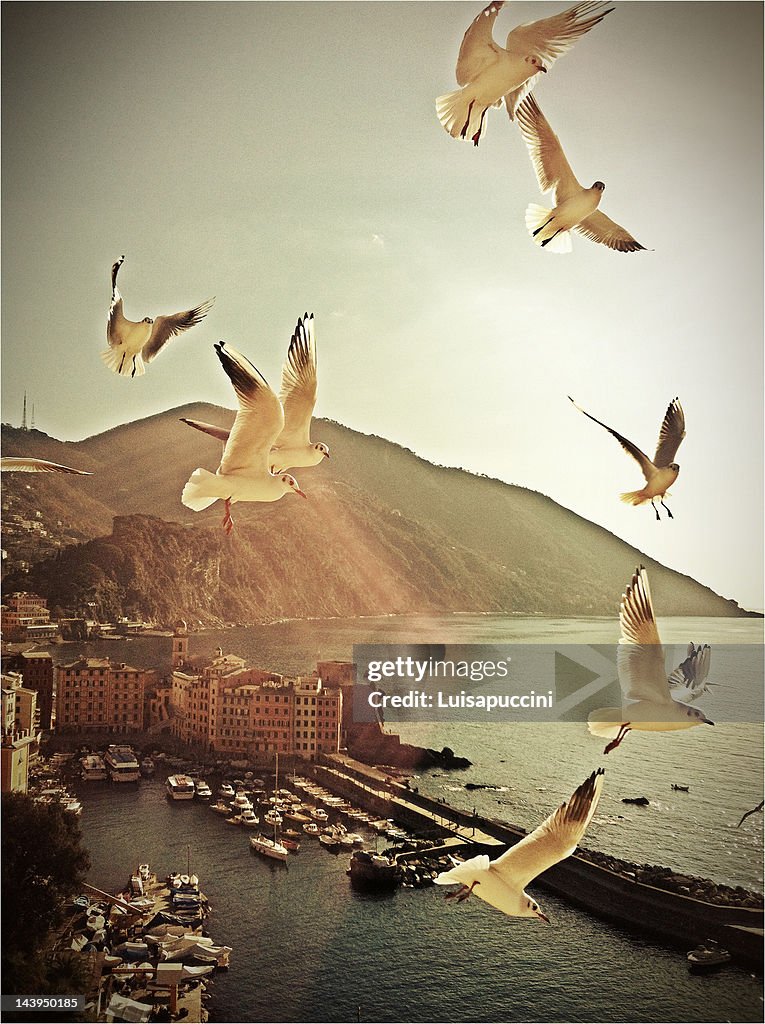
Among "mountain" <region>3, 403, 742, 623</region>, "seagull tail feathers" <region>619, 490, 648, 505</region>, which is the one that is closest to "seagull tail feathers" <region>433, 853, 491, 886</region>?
"mountain" <region>3, 403, 742, 623</region>

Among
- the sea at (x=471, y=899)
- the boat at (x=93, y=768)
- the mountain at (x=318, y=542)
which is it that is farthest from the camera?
the mountain at (x=318, y=542)

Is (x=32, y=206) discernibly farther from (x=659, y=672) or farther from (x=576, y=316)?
(x=659, y=672)

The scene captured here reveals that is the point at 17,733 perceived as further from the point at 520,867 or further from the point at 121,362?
the point at 520,867

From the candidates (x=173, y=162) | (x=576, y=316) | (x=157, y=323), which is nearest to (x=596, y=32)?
(x=576, y=316)

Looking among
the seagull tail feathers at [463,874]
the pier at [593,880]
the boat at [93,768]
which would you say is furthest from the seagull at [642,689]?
the boat at [93,768]

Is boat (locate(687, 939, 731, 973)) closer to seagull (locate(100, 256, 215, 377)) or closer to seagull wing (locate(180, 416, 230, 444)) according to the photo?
seagull wing (locate(180, 416, 230, 444))

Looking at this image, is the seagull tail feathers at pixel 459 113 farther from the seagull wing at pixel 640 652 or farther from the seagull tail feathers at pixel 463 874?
the seagull tail feathers at pixel 463 874

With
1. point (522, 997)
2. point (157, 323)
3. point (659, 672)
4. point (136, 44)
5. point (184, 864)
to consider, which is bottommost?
point (522, 997)
